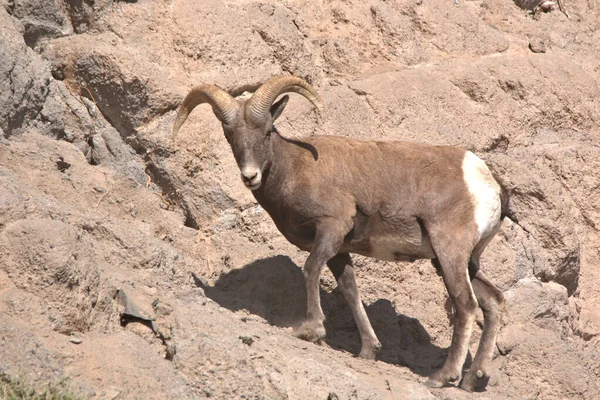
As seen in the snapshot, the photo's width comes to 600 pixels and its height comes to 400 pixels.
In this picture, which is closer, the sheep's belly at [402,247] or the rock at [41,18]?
the sheep's belly at [402,247]

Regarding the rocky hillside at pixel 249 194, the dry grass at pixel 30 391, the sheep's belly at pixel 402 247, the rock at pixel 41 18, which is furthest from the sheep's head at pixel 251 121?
the dry grass at pixel 30 391

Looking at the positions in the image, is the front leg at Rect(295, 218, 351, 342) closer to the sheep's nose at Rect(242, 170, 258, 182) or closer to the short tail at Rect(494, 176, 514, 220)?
the sheep's nose at Rect(242, 170, 258, 182)

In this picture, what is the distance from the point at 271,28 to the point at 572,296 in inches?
207

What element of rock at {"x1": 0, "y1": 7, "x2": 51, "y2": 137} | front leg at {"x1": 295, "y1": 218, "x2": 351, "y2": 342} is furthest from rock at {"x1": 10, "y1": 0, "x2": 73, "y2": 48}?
front leg at {"x1": 295, "y1": 218, "x2": 351, "y2": 342}

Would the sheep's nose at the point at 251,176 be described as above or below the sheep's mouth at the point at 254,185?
A: above

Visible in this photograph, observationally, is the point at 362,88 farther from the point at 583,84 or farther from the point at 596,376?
the point at 596,376

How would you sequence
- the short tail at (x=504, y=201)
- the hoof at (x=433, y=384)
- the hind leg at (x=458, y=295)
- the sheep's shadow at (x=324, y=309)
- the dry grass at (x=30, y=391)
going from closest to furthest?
the dry grass at (x=30, y=391)
the hoof at (x=433, y=384)
the hind leg at (x=458, y=295)
the short tail at (x=504, y=201)
the sheep's shadow at (x=324, y=309)

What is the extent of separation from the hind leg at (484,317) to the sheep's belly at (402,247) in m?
0.62

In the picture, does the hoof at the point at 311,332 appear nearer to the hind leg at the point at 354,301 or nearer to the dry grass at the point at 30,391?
the hind leg at the point at 354,301

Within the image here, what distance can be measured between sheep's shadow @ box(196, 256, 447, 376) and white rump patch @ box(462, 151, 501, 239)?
1.65 meters

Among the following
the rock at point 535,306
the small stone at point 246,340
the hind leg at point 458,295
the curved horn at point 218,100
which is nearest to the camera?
the small stone at point 246,340

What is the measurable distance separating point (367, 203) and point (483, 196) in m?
1.17

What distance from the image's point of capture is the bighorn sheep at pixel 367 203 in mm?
9188

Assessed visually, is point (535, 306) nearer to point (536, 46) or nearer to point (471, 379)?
point (471, 379)
